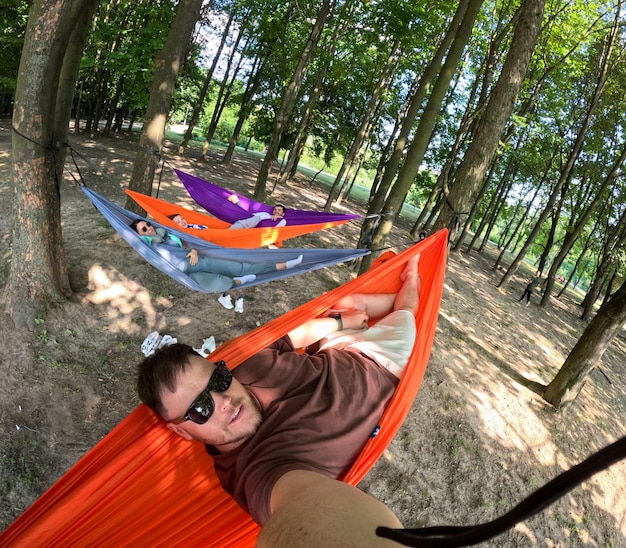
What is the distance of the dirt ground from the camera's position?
2189mm

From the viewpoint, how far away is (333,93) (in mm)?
12641

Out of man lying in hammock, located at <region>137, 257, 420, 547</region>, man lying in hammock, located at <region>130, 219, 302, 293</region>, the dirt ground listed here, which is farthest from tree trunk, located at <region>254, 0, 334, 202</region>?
man lying in hammock, located at <region>137, 257, 420, 547</region>

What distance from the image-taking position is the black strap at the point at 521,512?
32 centimetres

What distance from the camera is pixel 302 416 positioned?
3.97ft

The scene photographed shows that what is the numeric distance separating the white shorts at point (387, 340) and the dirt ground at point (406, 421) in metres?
1.08

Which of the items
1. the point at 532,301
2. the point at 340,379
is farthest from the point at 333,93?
the point at 340,379

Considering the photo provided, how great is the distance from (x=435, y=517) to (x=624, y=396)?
4343 millimetres

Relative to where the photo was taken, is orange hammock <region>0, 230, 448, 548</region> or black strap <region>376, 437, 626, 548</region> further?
orange hammock <region>0, 230, 448, 548</region>

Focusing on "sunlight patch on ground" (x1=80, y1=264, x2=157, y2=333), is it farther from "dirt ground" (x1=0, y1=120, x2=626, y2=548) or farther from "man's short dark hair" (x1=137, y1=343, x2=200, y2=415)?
"man's short dark hair" (x1=137, y1=343, x2=200, y2=415)

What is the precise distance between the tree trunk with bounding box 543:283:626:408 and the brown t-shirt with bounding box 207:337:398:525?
8.98ft

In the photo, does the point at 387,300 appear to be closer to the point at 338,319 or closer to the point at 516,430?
the point at 338,319

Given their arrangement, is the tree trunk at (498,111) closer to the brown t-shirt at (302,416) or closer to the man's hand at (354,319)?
the man's hand at (354,319)

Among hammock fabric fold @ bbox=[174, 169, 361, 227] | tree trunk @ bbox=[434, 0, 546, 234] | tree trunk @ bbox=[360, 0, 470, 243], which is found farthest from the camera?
hammock fabric fold @ bbox=[174, 169, 361, 227]

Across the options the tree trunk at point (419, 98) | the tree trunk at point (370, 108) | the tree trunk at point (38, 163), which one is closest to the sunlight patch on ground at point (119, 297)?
the tree trunk at point (38, 163)
